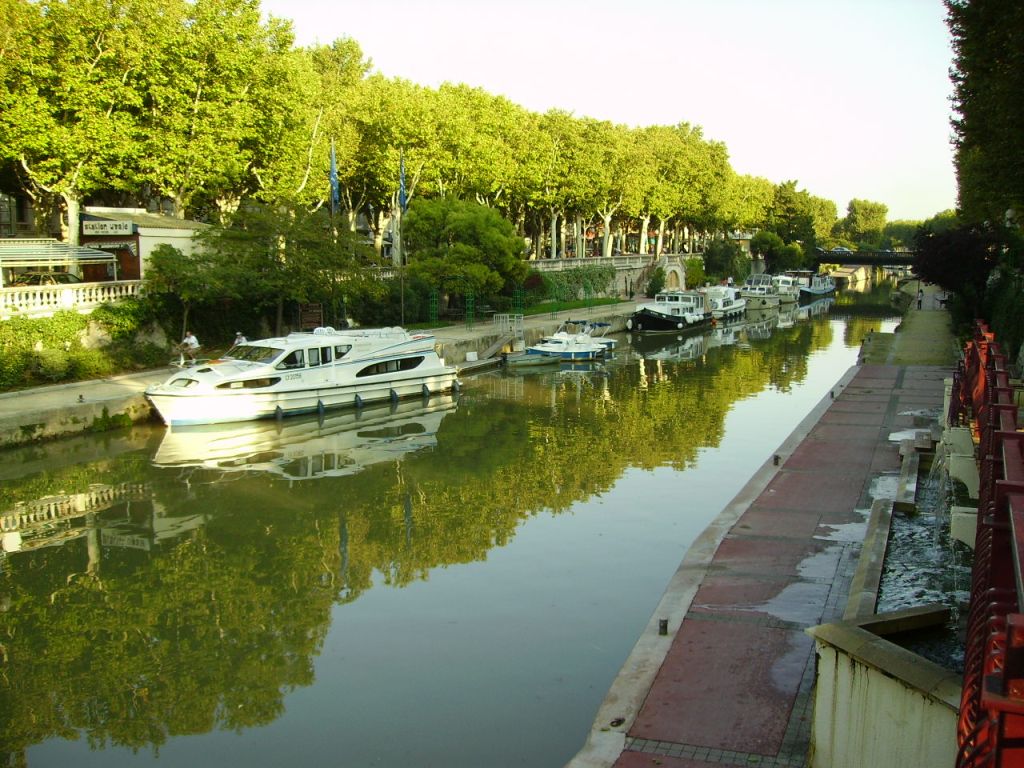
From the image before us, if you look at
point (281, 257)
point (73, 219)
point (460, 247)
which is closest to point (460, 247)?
point (460, 247)

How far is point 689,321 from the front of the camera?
6203cm

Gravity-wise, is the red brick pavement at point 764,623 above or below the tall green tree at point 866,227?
below

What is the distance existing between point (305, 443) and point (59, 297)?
10229 millimetres

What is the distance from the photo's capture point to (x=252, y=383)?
1141 inches

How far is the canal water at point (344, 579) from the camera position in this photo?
11.4 meters

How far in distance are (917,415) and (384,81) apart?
4231cm

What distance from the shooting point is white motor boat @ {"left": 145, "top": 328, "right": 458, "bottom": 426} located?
2798 cm

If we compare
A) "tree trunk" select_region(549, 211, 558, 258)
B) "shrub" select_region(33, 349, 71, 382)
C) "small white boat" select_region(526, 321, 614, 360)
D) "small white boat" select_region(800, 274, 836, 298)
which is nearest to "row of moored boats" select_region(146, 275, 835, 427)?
"shrub" select_region(33, 349, 71, 382)

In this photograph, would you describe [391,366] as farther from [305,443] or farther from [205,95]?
[205,95]

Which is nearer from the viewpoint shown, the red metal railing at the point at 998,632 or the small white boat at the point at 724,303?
the red metal railing at the point at 998,632

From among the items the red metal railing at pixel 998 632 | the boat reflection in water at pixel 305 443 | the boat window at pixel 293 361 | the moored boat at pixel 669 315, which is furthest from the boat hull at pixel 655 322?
the red metal railing at pixel 998 632

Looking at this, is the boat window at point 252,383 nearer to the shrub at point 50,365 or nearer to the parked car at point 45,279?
the shrub at point 50,365

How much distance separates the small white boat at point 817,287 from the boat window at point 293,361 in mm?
74479

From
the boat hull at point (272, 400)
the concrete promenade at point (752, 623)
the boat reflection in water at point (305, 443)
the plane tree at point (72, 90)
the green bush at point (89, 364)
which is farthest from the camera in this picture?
the plane tree at point (72, 90)
